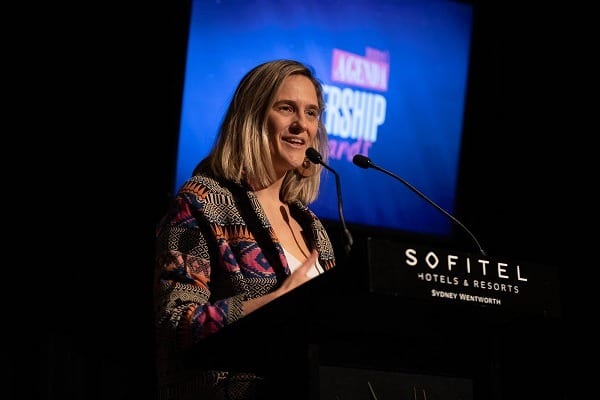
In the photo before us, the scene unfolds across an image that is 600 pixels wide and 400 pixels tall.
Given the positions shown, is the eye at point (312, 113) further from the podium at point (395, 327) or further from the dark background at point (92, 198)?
the dark background at point (92, 198)

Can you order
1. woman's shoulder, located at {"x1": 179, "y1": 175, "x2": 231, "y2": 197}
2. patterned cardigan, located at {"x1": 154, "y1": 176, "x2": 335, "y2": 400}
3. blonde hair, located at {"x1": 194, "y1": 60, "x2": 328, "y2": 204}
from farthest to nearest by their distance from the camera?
blonde hair, located at {"x1": 194, "y1": 60, "x2": 328, "y2": 204} → woman's shoulder, located at {"x1": 179, "y1": 175, "x2": 231, "y2": 197} → patterned cardigan, located at {"x1": 154, "y1": 176, "x2": 335, "y2": 400}

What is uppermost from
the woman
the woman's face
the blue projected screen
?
the blue projected screen

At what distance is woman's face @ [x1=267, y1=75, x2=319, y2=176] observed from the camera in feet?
9.07

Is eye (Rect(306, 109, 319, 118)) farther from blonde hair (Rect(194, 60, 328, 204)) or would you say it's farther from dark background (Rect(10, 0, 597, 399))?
dark background (Rect(10, 0, 597, 399))

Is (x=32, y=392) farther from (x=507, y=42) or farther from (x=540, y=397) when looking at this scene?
(x=507, y=42)

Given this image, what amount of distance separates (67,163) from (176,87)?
0.56m

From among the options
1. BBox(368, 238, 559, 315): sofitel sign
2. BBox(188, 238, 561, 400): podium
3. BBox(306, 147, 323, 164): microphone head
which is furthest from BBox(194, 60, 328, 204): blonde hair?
BBox(368, 238, 559, 315): sofitel sign

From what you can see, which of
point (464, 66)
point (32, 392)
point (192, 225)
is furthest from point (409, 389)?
point (464, 66)

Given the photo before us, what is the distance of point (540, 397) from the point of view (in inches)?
169

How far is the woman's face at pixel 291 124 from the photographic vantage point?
2.77m

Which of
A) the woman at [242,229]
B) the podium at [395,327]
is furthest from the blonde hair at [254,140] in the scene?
the podium at [395,327]

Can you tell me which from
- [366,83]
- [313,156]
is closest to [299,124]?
[313,156]

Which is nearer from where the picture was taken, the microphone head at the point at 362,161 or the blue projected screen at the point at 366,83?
the microphone head at the point at 362,161

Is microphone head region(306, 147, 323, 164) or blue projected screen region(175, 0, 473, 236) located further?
blue projected screen region(175, 0, 473, 236)
